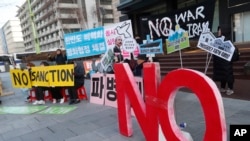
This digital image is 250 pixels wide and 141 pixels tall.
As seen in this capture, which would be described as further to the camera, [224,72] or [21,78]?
[21,78]

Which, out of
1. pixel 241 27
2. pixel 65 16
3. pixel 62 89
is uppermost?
pixel 65 16

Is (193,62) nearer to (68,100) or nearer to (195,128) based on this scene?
(68,100)

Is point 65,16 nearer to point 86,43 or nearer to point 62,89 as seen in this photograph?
point 86,43

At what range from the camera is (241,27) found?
13477 millimetres

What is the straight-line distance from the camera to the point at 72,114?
643 cm

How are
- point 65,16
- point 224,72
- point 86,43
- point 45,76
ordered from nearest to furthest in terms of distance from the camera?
point 224,72 < point 45,76 < point 86,43 < point 65,16

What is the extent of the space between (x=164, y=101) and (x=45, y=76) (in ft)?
18.1

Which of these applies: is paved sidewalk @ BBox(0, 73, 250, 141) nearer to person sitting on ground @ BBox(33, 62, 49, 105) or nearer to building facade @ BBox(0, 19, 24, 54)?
person sitting on ground @ BBox(33, 62, 49, 105)

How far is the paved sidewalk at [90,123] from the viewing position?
181 inches

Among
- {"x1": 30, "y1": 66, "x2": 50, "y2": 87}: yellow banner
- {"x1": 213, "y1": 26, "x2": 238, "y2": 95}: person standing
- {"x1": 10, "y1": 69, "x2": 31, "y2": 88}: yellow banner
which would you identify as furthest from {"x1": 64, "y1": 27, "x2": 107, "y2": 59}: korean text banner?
{"x1": 213, "y1": 26, "x2": 238, "y2": 95}: person standing

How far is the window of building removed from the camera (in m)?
13.1

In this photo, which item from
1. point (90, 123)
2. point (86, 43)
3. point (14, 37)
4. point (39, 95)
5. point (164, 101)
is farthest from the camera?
point (14, 37)

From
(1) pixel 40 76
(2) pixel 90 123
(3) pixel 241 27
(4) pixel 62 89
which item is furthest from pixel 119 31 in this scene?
(3) pixel 241 27

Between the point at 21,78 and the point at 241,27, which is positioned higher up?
the point at 241,27
